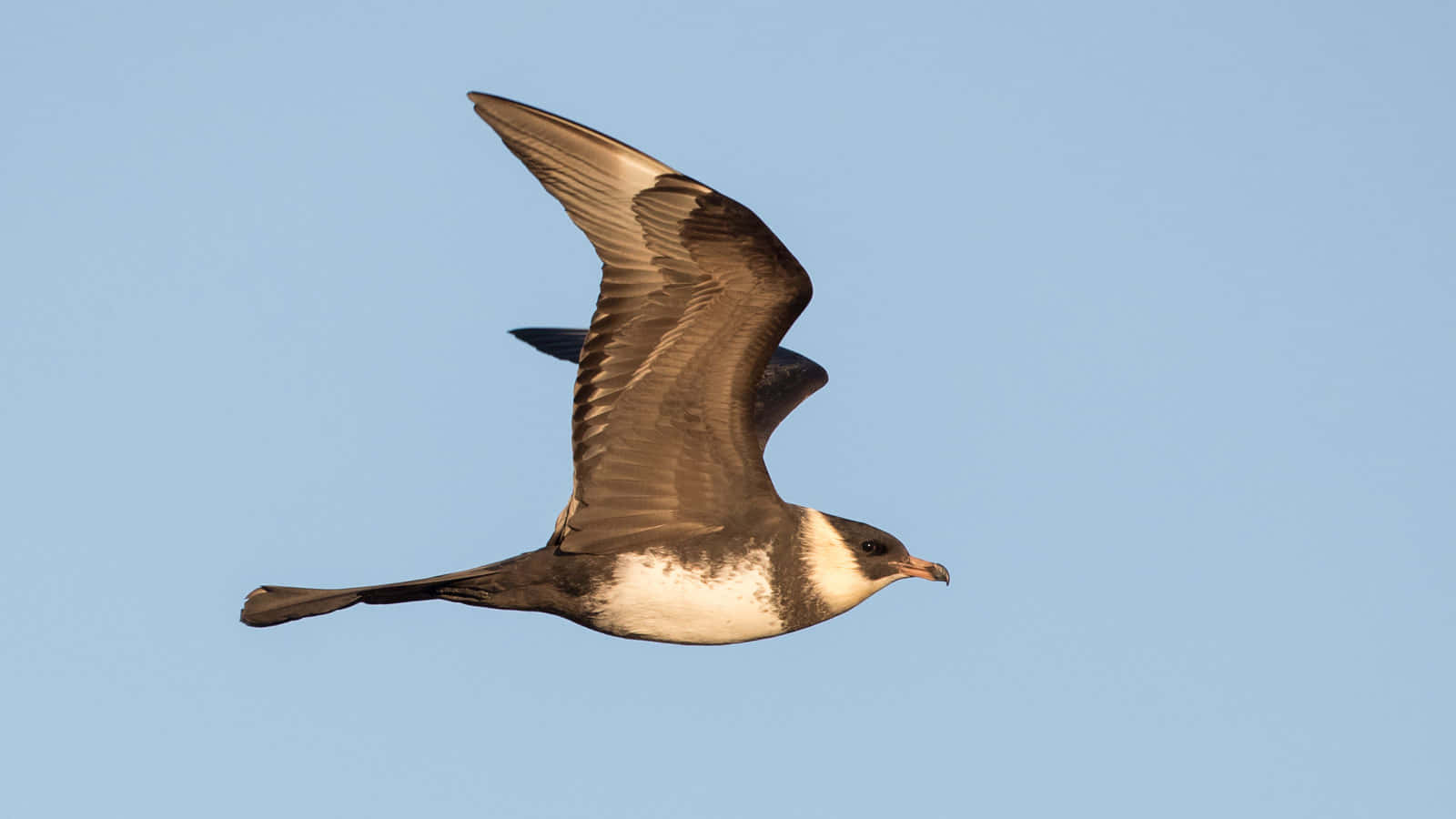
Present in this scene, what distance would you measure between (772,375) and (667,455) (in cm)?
274

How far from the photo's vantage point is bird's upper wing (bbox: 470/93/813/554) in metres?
7.21

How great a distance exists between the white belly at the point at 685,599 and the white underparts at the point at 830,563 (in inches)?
10.1

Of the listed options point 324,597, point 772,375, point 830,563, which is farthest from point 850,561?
point 324,597

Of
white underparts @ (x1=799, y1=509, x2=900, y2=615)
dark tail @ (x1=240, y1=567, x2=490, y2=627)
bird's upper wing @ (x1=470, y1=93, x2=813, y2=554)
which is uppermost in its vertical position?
bird's upper wing @ (x1=470, y1=93, x2=813, y2=554)

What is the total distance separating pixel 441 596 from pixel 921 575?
8.11 ft

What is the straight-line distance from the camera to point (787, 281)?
7375 mm

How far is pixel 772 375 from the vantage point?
35.1 feet

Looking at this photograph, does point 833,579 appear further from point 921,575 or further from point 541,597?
point 541,597

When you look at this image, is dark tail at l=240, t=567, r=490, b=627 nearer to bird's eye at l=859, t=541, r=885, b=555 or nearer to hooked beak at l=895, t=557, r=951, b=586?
bird's eye at l=859, t=541, r=885, b=555

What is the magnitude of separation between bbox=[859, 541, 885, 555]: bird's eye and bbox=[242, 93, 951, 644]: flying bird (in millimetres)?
13

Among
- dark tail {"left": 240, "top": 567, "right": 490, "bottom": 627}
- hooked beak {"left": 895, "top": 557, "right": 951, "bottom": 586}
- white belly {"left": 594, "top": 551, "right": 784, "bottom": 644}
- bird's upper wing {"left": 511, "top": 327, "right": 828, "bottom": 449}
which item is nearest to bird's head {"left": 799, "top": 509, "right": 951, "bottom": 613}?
hooked beak {"left": 895, "top": 557, "right": 951, "bottom": 586}

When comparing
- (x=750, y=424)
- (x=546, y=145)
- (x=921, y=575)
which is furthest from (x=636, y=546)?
(x=546, y=145)

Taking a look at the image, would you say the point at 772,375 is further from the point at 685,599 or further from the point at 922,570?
the point at 685,599

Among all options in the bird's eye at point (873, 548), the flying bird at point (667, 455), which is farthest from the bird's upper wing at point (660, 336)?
the bird's eye at point (873, 548)
